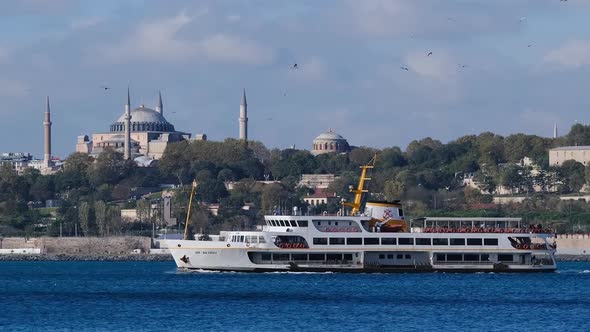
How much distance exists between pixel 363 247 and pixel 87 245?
59276 mm

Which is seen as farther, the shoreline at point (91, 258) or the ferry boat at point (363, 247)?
the shoreline at point (91, 258)

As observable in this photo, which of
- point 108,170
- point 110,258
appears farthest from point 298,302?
point 108,170

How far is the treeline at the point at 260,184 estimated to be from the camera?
494ft

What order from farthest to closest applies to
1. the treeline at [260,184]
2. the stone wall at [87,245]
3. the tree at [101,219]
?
the treeline at [260,184] < the tree at [101,219] < the stone wall at [87,245]

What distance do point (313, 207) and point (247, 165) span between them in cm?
4204

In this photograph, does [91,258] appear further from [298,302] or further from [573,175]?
[298,302]

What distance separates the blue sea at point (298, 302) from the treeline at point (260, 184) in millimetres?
55445

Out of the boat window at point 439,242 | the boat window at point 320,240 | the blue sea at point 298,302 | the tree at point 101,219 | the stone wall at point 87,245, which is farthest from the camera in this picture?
the tree at point 101,219

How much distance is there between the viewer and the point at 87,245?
454ft

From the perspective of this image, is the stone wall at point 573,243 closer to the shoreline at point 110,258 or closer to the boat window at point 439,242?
the shoreline at point 110,258

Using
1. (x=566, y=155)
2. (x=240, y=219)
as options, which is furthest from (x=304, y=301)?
(x=566, y=155)

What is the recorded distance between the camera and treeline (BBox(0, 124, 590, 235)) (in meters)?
151

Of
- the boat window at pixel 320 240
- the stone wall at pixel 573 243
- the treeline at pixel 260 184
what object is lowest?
the boat window at pixel 320 240

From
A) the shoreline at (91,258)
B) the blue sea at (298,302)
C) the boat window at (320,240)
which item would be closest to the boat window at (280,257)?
the blue sea at (298,302)
